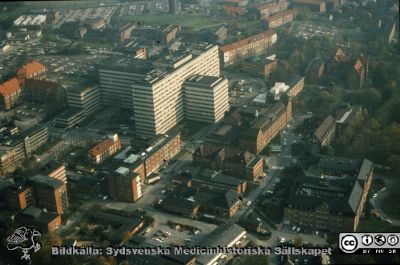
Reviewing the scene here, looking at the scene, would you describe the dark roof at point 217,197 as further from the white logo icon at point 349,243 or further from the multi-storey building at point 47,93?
the multi-storey building at point 47,93

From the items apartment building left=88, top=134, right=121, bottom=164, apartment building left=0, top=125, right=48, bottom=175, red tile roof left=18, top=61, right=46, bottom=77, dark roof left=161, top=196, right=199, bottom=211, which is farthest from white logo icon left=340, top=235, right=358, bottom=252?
red tile roof left=18, top=61, right=46, bottom=77

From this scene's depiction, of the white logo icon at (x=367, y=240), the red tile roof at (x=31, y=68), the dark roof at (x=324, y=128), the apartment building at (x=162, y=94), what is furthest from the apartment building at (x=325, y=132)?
the red tile roof at (x=31, y=68)

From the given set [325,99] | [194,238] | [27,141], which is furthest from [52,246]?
[325,99]

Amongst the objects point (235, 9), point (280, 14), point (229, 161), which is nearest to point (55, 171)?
point (229, 161)

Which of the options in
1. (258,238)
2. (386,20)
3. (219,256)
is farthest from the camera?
(386,20)

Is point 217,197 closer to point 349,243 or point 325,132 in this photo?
point 349,243

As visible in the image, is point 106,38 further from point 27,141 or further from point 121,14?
point 27,141
